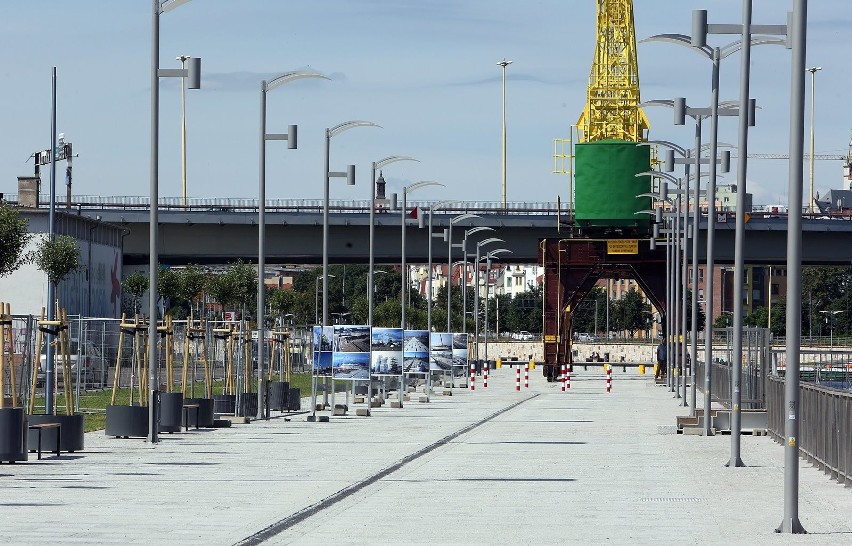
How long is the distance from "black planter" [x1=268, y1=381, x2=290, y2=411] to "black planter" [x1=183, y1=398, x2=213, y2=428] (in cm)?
913

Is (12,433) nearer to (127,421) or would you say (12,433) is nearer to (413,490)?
(413,490)

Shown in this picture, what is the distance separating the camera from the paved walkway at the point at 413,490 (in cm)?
1625

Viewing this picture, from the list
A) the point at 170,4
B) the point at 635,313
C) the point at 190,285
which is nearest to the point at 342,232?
the point at 190,285

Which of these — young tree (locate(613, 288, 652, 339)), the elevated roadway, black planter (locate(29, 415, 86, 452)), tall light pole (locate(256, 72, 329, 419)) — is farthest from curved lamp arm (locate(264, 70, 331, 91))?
young tree (locate(613, 288, 652, 339))

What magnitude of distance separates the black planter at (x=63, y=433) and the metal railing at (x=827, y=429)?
1155 centimetres

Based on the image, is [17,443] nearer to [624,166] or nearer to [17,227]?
[17,227]

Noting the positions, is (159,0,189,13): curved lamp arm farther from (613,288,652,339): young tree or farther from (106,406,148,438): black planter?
(613,288,652,339): young tree

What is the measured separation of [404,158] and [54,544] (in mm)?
40261

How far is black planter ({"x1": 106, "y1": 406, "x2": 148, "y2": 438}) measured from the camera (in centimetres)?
3185

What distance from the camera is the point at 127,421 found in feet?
105

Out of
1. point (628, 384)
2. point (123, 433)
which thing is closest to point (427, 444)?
point (123, 433)

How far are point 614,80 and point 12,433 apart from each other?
63767 mm

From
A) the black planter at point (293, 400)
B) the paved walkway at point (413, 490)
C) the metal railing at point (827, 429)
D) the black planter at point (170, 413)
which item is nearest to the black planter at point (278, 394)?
the black planter at point (293, 400)

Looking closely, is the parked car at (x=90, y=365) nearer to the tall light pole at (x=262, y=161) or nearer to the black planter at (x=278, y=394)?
the black planter at (x=278, y=394)
